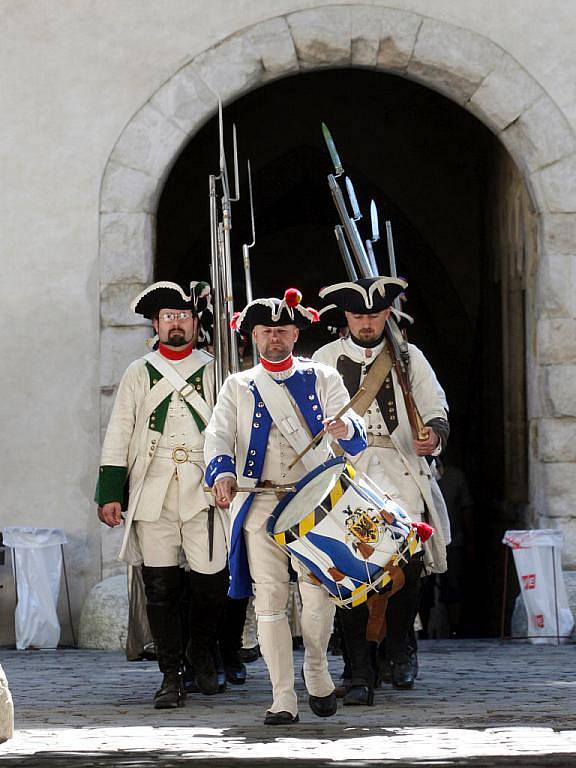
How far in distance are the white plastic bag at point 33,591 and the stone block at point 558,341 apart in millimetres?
3158

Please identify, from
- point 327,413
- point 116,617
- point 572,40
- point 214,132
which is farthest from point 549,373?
point 214,132

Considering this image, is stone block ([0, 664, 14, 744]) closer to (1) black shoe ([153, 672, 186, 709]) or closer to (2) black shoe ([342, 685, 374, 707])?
(1) black shoe ([153, 672, 186, 709])

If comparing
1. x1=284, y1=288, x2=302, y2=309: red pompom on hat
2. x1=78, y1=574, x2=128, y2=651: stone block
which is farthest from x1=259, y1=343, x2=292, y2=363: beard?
x1=78, y1=574, x2=128, y2=651: stone block

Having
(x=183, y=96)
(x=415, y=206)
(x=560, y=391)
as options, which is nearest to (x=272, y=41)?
(x=183, y=96)

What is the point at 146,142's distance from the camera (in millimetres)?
9945

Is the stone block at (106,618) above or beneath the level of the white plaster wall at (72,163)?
beneath

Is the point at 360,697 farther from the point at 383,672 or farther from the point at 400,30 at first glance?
the point at 400,30

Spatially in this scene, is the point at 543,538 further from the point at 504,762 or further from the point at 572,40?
the point at 504,762

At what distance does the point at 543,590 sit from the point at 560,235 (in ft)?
6.99

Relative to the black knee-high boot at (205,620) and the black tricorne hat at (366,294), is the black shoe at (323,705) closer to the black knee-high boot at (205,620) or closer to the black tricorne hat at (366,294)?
the black knee-high boot at (205,620)

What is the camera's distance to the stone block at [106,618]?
371 inches

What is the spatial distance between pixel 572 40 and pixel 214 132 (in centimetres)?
435

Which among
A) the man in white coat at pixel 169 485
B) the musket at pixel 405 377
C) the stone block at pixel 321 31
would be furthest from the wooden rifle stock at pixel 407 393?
the stone block at pixel 321 31

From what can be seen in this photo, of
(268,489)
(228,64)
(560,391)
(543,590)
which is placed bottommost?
(543,590)
